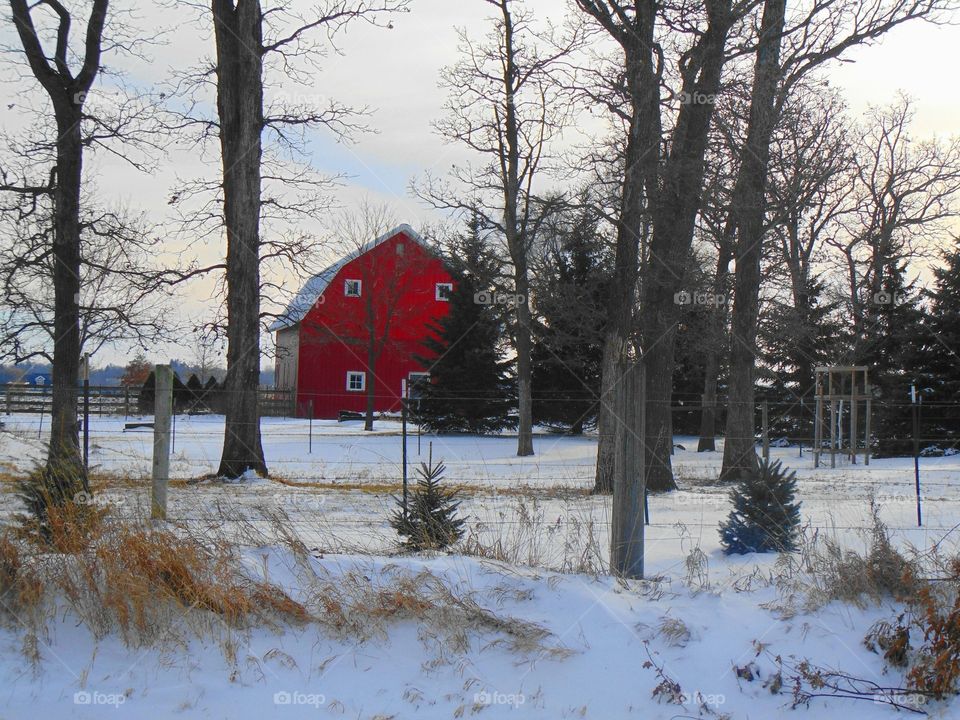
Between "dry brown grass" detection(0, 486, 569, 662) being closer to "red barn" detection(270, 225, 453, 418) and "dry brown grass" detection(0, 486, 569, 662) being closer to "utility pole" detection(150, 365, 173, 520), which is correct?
"utility pole" detection(150, 365, 173, 520)

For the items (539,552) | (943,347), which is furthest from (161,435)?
(943,347)

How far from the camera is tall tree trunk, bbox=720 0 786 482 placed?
1747 cm

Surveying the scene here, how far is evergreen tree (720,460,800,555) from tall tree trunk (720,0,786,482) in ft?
25.8

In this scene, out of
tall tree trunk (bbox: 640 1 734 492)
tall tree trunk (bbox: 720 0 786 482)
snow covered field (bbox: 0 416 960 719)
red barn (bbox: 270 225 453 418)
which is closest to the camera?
snow covered field (bbox: 0 416 960 719)

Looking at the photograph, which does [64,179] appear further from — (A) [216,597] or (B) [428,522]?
(A) [216,597]

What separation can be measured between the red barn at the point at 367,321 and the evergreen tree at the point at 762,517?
31815 mm

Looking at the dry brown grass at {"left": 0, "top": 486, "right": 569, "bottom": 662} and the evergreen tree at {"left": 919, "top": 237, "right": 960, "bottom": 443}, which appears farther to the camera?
the evergreen tree at {"left": 919, "top": 237, "right": 960, "bottom": 443}

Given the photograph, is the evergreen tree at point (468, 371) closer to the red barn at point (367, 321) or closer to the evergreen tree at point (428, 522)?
the red barn at point (367, 321)

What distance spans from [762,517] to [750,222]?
37.7 feet

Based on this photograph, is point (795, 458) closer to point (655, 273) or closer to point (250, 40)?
point (655, 273)

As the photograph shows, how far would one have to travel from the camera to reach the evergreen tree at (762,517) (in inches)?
327

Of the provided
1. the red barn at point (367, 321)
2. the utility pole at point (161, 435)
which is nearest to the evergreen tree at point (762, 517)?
the utility pole at point (161, 435)

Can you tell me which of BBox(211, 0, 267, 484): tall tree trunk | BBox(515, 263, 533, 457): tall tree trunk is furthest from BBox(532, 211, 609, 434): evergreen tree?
BBox(211, 0, 267, 484): tall tree trunk

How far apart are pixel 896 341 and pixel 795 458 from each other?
7.70m
